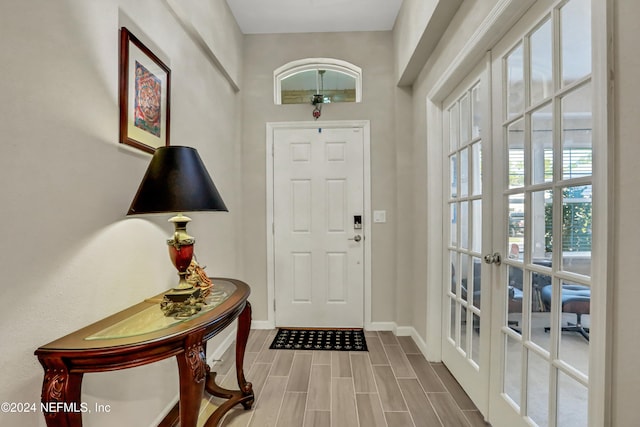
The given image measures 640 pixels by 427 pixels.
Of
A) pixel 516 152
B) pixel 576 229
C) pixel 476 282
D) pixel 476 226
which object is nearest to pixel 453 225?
pixel 476 226

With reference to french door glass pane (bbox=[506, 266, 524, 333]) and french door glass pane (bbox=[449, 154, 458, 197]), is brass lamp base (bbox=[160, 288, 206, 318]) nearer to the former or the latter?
french door glass pane (bbox=[506, 266, 524, 333])

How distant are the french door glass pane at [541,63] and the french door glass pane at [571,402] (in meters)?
1.09

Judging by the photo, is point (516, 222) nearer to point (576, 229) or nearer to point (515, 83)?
point (576, 229)

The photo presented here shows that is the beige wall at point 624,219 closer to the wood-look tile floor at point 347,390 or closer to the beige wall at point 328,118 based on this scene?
the wood-look tile floor at point 347,390

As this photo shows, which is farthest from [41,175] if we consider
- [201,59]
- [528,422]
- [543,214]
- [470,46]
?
[528,422]

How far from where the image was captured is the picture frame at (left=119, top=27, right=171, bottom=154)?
4.33 ft

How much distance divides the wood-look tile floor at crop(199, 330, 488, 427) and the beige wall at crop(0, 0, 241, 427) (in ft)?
1.95

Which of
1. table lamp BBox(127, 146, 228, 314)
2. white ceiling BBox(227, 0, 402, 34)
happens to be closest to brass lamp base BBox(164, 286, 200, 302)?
table lamp BBox(127, 146, 228, 314)

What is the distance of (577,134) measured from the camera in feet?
3.35

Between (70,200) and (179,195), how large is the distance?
0.36 m

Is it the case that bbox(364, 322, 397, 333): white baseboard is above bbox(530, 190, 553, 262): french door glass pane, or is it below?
below

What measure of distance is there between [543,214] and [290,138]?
7.49 feet

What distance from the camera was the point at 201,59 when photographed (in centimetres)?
218

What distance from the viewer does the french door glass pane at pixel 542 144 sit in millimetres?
1158
